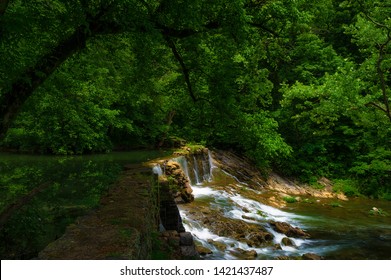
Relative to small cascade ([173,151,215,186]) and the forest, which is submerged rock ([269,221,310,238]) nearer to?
the forest

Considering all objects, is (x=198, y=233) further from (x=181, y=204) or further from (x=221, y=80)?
(x=221, y=80)

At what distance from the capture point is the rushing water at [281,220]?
10.4 metres

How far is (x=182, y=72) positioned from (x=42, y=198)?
561cm

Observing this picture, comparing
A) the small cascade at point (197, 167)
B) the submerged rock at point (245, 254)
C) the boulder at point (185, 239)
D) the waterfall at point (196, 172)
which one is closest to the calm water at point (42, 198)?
the boulder at point (185, 239)

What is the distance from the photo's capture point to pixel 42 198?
10.5 meters

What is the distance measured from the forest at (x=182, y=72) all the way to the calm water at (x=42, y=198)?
7.40 feet

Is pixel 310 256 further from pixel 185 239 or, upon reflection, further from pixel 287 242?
pixel 185 239

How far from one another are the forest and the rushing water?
239 cm

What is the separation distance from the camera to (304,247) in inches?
432

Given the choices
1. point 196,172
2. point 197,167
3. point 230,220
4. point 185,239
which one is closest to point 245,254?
point 185,239

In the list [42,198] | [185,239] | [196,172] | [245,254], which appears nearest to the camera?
[185,239]

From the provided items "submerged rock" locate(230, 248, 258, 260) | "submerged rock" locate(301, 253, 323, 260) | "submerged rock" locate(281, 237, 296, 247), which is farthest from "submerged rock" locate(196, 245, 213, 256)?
"submerged rock" locate(281, 237, 296, 247)

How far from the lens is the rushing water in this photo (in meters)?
10.4
